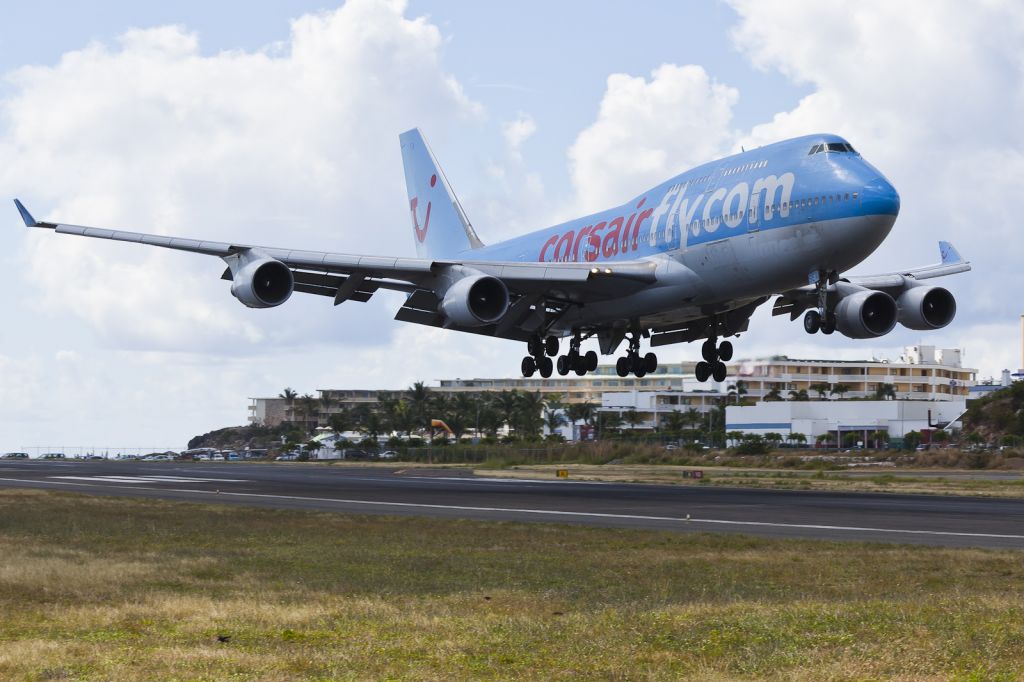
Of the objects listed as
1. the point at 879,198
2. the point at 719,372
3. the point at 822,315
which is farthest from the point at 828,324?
the point at 719,372

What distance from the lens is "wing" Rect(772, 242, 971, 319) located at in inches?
1757

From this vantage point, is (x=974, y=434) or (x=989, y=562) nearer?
(x=989, y=562)

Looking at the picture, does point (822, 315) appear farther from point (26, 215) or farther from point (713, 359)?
point (26, 215)

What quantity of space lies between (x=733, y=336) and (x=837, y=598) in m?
31.8

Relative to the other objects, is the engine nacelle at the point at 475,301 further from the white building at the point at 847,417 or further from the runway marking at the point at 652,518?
the white building at the point at 847,417

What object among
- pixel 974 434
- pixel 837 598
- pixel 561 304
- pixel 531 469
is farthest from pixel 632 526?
pixel 974 434

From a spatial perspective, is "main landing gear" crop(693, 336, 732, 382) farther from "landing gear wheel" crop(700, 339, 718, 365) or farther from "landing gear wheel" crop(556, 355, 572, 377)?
"landing gear wheel" crop(556, 355, 572, 377)

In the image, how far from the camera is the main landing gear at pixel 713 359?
4966 centimetres

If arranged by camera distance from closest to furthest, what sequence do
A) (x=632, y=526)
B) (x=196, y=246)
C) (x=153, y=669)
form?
(x=153, y=669) → (x=632, y=526) → (x=196, y=246)

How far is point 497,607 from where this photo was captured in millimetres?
17188

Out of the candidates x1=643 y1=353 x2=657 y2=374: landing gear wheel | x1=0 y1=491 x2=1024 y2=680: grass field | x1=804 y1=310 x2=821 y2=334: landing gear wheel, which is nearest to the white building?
x1=643 y1=353 x2=657 y2=374: landing gear wheel

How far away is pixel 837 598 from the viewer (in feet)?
59.5

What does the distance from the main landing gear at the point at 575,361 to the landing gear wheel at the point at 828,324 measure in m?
14.2

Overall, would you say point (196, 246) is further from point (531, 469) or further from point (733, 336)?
point (531, 469)
